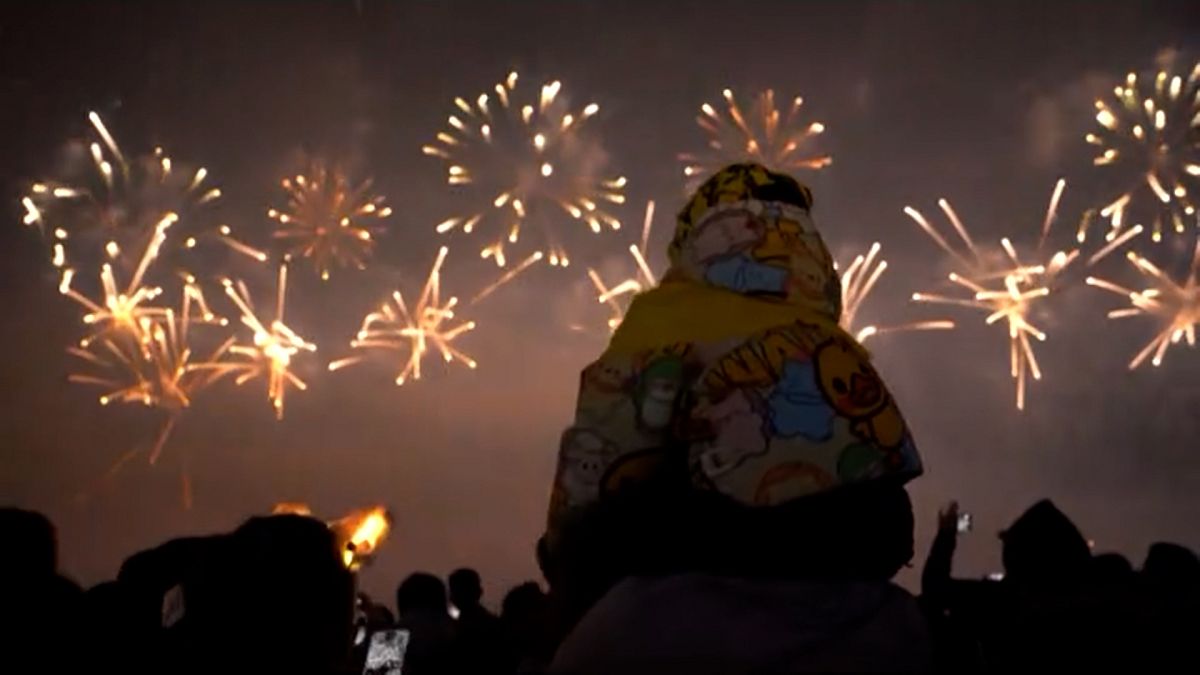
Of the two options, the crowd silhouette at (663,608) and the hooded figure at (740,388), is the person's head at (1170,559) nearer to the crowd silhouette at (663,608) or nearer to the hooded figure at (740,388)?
the crowd silhouette at (663,608)

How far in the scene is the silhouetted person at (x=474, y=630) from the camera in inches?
390

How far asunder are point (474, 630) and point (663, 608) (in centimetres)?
757

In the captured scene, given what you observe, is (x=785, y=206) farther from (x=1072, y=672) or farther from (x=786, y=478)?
(x=1072, y=672)

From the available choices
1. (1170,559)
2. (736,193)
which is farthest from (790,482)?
(1170,559)

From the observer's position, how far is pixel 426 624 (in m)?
10.3

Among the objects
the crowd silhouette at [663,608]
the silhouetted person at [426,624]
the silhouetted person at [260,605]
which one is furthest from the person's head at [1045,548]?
the silhouetted person at [426,624]

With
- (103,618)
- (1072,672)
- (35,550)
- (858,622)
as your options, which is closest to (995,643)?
(1072,672)

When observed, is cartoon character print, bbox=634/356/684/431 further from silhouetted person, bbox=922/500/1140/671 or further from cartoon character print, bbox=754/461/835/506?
silhouetted person, bbox=922/500/1140/671

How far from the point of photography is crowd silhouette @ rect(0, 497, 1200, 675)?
324 centimetres

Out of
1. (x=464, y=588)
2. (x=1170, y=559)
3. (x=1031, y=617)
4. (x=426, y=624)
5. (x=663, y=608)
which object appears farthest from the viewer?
(x=464, y=588)

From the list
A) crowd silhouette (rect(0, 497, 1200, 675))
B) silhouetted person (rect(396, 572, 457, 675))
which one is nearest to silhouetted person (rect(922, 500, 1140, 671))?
crowd silhouette (rect(0, 497, 1200, 675))

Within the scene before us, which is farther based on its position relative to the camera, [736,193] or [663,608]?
[736,193]

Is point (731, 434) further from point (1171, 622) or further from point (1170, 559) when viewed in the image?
point (1170, 559)

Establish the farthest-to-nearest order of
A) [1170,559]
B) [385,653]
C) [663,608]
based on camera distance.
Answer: [1170,559], [385,653], [663,608]
